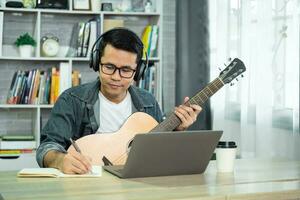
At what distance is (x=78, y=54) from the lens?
13.3 feet

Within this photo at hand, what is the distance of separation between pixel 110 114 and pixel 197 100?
1.58 ft

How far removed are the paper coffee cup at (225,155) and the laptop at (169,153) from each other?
79 millimetres

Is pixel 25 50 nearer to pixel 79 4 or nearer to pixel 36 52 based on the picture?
pixel 36 52

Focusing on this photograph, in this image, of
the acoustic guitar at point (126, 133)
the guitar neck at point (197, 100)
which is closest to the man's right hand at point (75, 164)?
the acoustic guitar at point (126, 133)

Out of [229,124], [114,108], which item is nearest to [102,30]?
[229,124]

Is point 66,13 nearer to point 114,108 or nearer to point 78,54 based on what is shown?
point 78,54

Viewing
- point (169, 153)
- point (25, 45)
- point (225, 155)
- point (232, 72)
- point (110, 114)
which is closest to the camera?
point (169, 153)

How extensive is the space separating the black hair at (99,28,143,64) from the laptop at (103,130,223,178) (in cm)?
60

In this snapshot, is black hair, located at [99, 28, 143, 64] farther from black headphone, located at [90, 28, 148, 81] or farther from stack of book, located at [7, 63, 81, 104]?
stack of book, located at [7, 63, 81, 104]

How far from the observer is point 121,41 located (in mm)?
2332

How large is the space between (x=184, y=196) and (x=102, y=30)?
2.63 metres

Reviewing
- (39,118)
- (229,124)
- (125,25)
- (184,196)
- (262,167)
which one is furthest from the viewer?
(125,25)

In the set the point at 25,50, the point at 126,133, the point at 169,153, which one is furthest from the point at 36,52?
the point at 169,153

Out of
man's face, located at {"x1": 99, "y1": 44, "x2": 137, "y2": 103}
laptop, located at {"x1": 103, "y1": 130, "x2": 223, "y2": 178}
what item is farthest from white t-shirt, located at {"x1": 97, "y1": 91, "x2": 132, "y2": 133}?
laptop, located at {"x1": 103, "y1": 130, "x2": 223, "y2": 178}
